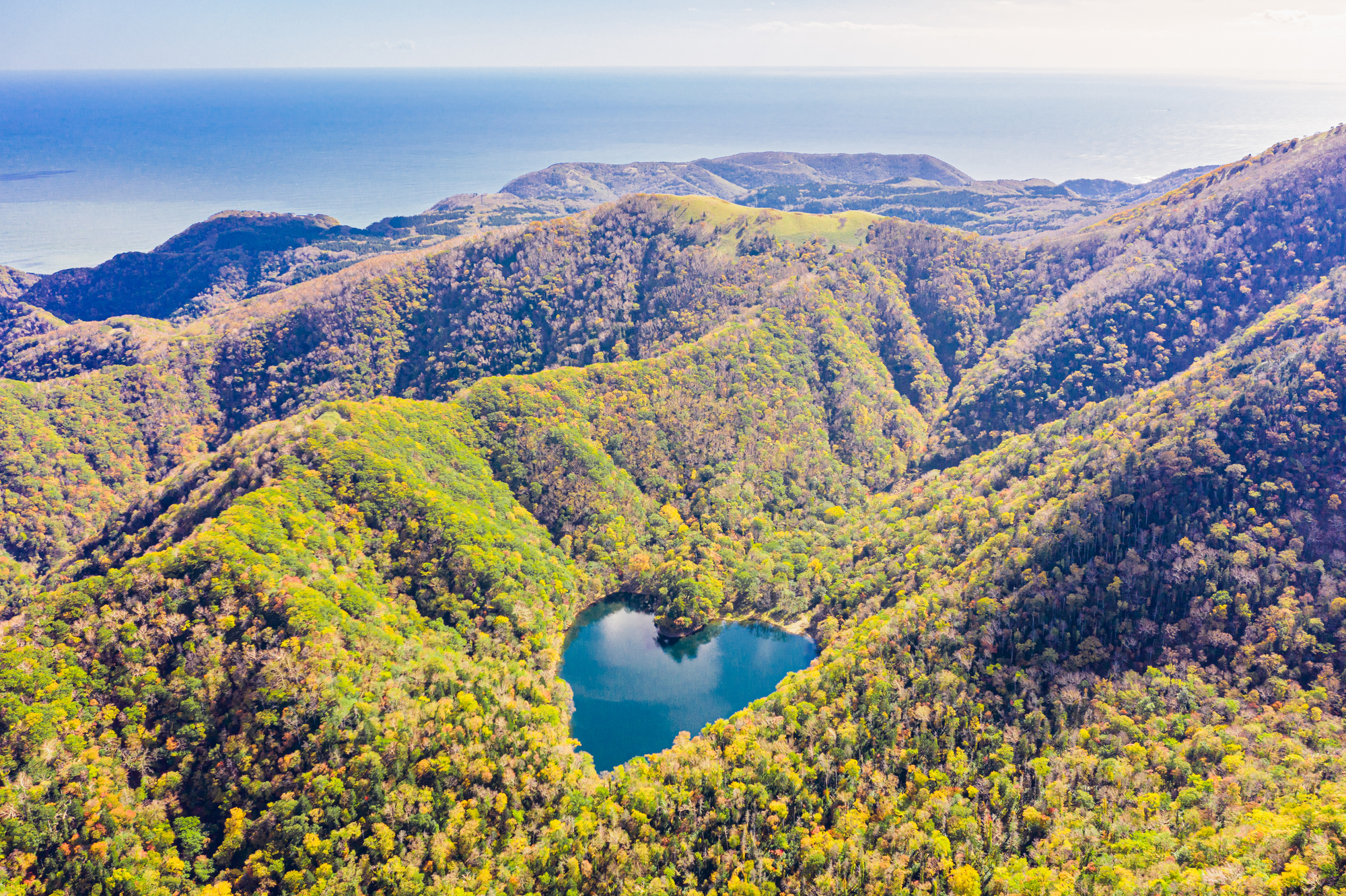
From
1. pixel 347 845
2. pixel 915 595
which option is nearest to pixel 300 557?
pixel 347 845

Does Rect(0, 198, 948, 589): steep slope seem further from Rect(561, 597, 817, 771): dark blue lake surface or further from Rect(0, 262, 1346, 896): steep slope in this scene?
Answer: Rect(561, 597, 817, 771): dark blue lake surface

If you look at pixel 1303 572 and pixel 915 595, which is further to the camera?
pixel 915 595

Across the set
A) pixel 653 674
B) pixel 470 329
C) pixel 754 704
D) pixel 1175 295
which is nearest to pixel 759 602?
pixel 653 674

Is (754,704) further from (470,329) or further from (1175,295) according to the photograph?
(470,329)

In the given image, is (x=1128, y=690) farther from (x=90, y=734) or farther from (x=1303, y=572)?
(x=90, y=734)

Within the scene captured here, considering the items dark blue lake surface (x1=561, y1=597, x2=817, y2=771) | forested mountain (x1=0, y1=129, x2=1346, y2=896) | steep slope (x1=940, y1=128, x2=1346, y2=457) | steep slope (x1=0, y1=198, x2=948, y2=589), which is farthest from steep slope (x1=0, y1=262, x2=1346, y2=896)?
steep slope (x1=0, y1=198, x2=948, y2=589)

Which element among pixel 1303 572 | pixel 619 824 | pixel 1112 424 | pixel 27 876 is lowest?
pixel 619 824

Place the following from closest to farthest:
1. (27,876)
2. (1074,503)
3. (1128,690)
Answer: (27,876), (1128,690), (1074,503)

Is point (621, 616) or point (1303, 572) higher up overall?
point (1303, 572)
